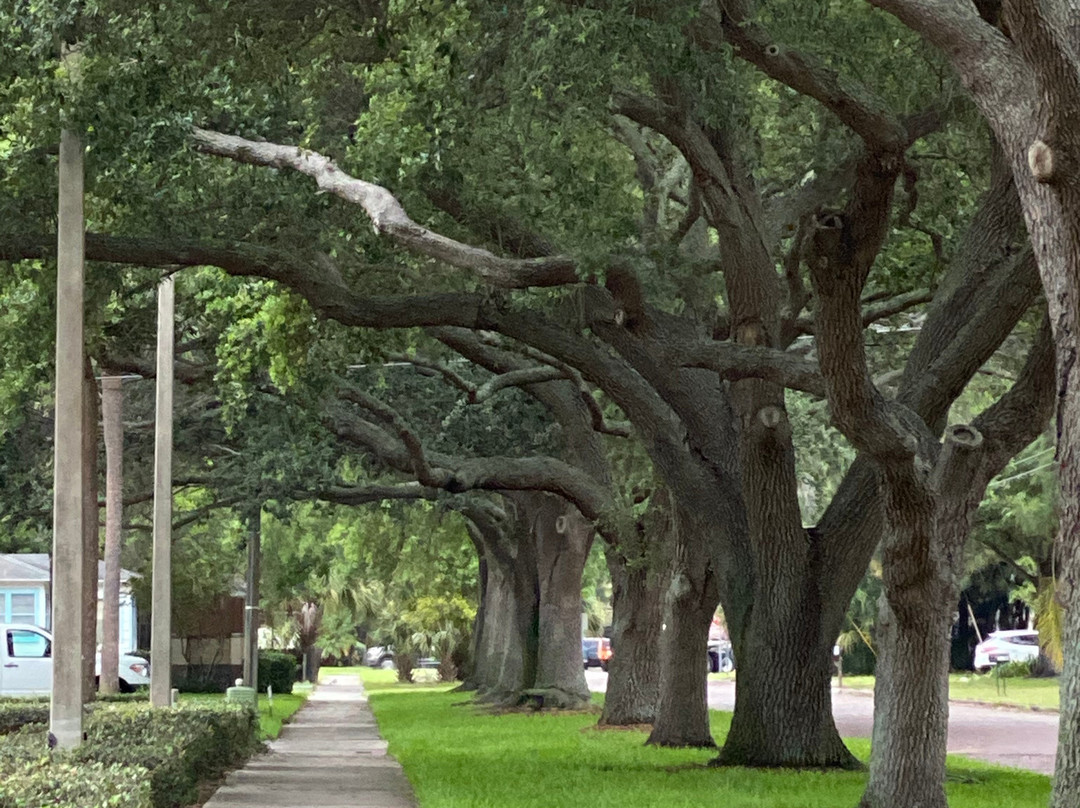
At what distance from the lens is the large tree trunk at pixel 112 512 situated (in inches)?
1214

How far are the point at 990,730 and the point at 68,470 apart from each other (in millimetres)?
20297

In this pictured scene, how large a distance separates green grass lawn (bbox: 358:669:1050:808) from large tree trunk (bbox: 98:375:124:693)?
7073 millimetres

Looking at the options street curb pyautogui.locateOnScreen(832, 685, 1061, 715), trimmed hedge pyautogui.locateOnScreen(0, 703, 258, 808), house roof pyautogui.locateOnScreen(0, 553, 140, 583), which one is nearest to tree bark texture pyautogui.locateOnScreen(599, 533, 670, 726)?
trimmed hedge pyautogui.locateOnScreen(0, 703, 258, 808)

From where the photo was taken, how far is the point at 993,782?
1888cm

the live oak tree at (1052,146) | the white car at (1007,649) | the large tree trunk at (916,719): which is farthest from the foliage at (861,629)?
the live oak tree at (1052,146)

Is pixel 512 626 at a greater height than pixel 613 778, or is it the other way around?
pixel 512 626

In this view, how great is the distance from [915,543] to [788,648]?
6.28 meters

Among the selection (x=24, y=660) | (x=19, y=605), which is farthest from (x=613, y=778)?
(x=19, y=605)

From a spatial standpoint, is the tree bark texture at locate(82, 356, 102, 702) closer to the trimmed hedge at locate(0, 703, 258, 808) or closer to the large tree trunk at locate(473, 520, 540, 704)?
the trimmed hedge at locate(0, 703, 258, 808)

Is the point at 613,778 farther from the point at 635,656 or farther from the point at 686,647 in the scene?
the point at 635,656

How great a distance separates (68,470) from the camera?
14.8 meters

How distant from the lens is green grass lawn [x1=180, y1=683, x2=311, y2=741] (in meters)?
29.2

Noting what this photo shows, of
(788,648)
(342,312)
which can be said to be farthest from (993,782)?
(342,312)

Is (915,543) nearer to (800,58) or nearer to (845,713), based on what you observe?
(800,58)
